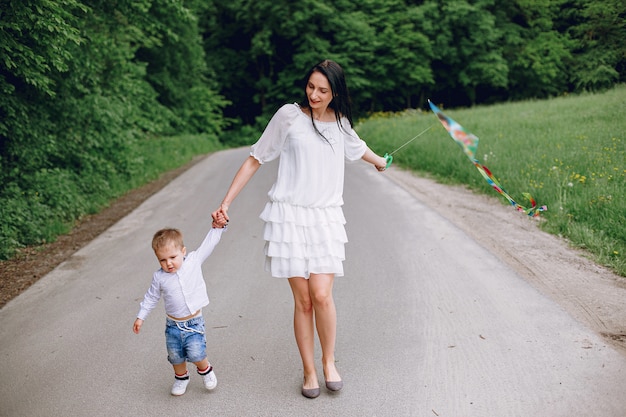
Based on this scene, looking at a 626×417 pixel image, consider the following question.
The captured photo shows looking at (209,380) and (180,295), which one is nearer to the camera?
(180,295)

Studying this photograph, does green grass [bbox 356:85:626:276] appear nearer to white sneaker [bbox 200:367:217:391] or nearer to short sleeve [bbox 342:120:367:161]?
short sleeve [bbox 342:120:367:161]

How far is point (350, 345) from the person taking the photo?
4293mm

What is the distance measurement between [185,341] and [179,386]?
343mm

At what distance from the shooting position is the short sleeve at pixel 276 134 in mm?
3525

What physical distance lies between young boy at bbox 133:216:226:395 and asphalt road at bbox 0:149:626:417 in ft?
1.08

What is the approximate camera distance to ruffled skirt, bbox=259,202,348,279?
3.51m

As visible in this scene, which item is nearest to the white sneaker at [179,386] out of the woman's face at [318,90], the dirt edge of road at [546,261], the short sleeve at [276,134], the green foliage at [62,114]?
the short sleeve at [276,134]

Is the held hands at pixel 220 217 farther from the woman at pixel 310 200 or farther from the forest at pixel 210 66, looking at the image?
the forest at pixel 210 66

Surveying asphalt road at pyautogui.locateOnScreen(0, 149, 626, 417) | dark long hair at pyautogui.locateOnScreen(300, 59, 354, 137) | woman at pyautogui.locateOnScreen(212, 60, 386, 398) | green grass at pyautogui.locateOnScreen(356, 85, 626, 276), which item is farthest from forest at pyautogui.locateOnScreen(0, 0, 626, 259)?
asphalt road at pyautogui.locateOnScreen(0, 149, 626, 417)

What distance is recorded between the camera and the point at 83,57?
10273mm

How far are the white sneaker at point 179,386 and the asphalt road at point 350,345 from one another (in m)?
0.05

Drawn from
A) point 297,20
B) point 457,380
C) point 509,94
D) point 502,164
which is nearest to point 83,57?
point 502,164

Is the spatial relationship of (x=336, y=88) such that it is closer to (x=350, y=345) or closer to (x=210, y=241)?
(x=210, y=241)

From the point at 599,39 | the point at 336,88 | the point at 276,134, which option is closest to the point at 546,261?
the point at 336,88
